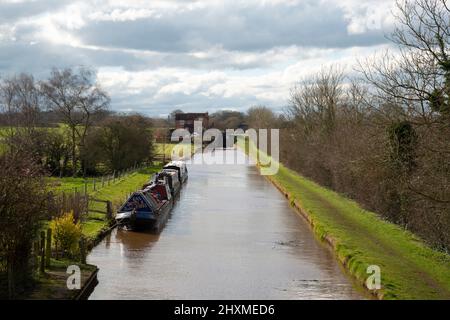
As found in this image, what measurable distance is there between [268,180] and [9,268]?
36.7 m

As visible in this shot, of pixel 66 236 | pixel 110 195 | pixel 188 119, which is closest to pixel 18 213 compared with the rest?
pixel 66 236

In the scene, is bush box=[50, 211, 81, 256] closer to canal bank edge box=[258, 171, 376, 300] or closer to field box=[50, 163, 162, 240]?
field box=[50, 163, 162, 240]

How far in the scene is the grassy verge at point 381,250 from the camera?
13816 mm

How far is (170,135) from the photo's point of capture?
10719 cm

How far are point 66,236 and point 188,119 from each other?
133704 millimetres

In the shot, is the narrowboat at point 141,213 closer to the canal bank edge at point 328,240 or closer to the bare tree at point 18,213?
the canal bank edge at point 328,240

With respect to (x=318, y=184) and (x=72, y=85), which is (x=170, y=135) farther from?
(x=318, y=184)

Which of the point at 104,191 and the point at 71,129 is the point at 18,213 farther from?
the point at 71,129

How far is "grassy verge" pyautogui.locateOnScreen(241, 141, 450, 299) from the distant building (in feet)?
380

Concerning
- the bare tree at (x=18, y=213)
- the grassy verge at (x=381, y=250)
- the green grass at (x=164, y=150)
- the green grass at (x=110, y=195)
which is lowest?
the grassy verge at (x=381, y=250)

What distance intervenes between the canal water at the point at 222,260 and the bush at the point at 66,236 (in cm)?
101

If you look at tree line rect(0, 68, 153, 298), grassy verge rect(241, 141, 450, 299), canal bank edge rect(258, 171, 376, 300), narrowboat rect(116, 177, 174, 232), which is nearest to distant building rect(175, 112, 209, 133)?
tree line rect(0, 68, 153, 298)

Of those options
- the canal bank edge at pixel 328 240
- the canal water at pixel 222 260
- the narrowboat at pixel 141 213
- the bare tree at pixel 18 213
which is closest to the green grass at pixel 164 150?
the canal bank edge at pixel 328 240
